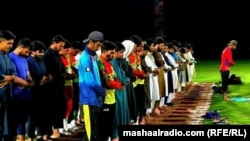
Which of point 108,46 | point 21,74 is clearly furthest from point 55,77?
point 108,46

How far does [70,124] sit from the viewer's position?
9320mm

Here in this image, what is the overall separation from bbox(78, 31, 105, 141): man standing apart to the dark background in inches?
592

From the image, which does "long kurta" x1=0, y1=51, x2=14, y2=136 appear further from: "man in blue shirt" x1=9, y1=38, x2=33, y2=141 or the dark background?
the dark background

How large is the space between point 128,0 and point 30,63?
83.8 feet

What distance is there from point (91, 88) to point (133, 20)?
91.2ft

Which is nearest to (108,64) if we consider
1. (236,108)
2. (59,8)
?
(236,108)

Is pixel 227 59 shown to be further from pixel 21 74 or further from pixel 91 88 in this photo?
pixel 91 88

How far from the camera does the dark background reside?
22156mm

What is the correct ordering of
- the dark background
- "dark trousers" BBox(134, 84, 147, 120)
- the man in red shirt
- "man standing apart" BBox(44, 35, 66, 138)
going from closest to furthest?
"man standing apart" BBox(44, 35, 66, 138), "dark trousers" BBox(134, 84, 147, 120), the man in red shirt, the dark background

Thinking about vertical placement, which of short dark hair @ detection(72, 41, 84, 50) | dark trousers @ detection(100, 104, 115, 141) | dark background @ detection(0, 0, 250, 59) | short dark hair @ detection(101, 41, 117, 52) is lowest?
dark trousers @ detection(100, 104, 115, 141)

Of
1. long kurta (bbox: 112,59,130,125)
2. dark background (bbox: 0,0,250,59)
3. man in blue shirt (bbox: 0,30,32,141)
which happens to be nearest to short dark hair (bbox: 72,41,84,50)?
long kurta (bbox: 112,59,130,125)

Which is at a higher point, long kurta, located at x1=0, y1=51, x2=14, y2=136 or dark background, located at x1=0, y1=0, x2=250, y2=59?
dark background, located at x1=0, y1=0, x2=250, y2=59

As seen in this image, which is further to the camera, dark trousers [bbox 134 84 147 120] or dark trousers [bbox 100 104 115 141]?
dark trousers [bbox 134 84 147 120]

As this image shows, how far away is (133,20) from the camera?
33531 millimetres
